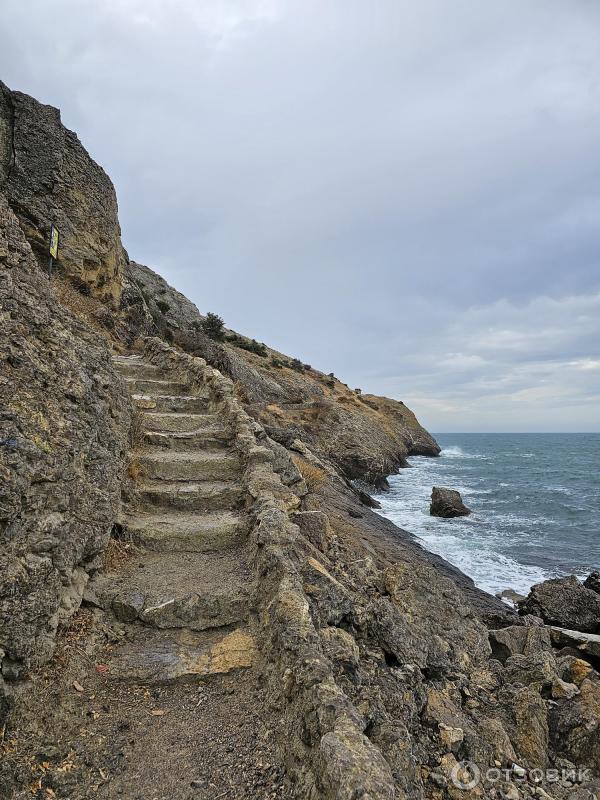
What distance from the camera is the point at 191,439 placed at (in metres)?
7.55

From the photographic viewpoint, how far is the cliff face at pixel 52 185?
1316 cm

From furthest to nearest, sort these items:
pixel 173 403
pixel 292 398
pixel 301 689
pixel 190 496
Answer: pixel 292 398 < pixel 173 403 < pixel 190 496 < pixel 301 689

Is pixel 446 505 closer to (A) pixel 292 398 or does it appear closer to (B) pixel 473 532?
(B) pixel 473 532

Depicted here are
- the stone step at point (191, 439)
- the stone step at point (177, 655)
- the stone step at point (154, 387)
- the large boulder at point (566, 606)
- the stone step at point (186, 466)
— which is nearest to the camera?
the stone step at point (177, 655)

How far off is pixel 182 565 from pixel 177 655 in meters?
1.16

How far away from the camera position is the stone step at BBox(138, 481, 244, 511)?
5934 mm

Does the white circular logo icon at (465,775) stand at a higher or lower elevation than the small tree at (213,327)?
lower

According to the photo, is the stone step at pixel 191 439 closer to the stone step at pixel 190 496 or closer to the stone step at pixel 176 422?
the stone step at pixel 176 422

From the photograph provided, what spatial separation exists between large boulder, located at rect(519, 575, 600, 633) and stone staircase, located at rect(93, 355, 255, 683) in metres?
9.60

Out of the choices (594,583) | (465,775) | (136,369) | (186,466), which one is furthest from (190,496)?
(594,583)

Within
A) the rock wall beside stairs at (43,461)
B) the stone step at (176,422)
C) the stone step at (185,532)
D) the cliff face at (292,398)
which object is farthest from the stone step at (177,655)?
the cliff face at (292,398)

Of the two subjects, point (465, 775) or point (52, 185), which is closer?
point (465, 775)

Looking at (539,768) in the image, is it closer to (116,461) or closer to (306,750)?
(306,750)

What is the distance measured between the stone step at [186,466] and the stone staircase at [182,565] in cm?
2
